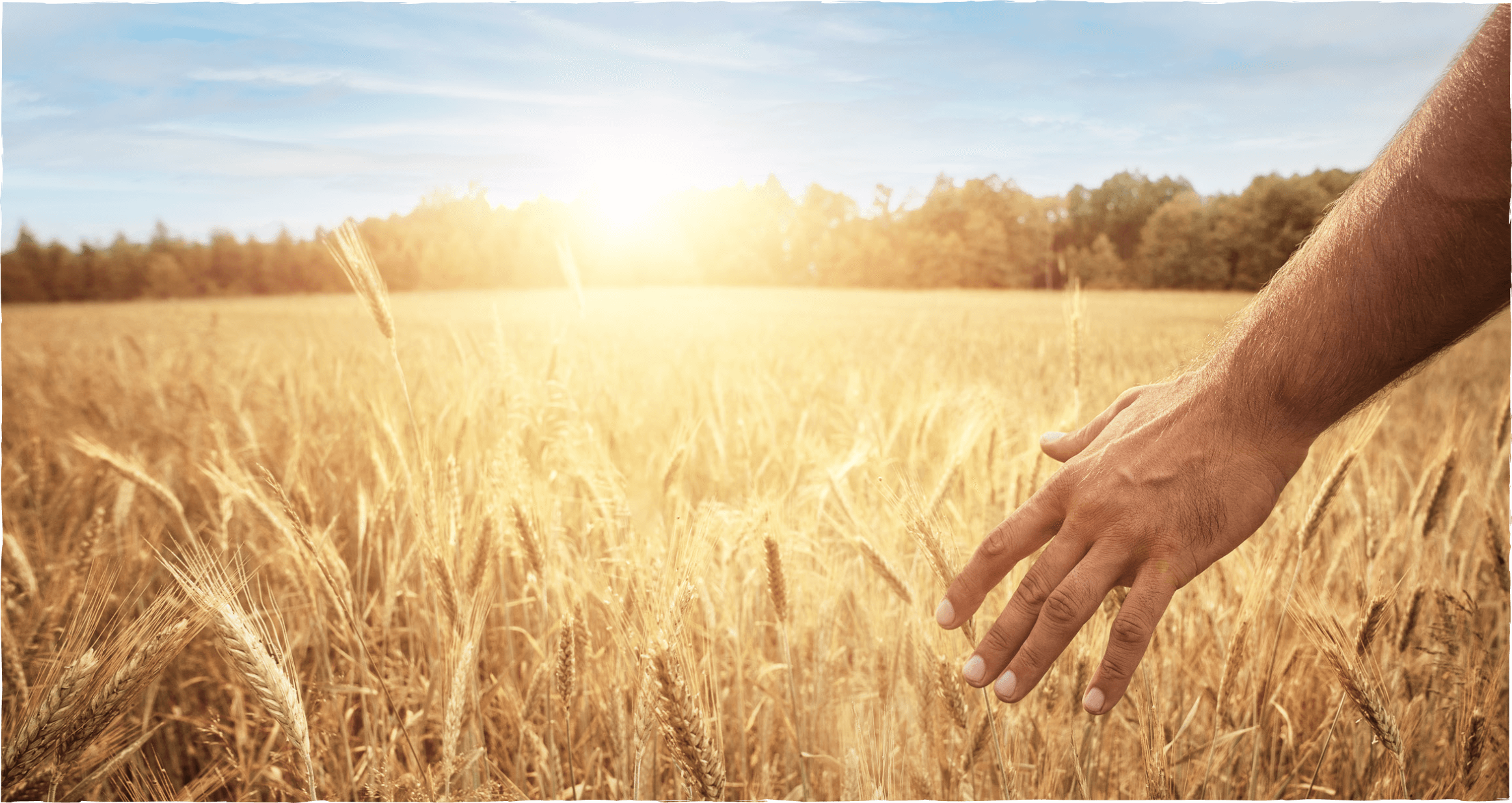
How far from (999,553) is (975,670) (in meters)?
0.15

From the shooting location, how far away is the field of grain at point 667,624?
2.90 ft

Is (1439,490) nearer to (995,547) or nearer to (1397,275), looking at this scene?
(1397,275)

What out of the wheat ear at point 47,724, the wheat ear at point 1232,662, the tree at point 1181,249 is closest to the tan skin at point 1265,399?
the wheat ear at point 1232,662

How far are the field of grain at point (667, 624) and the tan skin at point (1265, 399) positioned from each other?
0.17 m

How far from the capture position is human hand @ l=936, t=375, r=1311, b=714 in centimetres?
78

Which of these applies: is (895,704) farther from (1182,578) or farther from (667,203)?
(667,203)

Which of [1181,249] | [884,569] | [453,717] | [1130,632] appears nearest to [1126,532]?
[1130,632]

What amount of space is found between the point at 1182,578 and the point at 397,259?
3733 millimetres

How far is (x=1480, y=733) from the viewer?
3.09 feet

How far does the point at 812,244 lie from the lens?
10.3 ft

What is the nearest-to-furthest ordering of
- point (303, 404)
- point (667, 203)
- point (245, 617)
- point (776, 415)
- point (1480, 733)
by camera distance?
point (245, 617) < point (1480, 733) < point (667, 203) < point (776, 415) < point (303, 404)

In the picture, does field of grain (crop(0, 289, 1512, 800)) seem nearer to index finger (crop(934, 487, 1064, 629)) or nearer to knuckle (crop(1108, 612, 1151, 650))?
index finger (crop(934, 487, 1064, 629))

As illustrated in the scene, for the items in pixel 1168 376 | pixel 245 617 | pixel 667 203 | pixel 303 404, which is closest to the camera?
pixel 245 617

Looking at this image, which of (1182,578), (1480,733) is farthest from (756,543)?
(1480,733)
